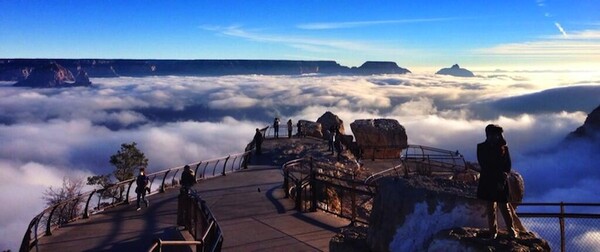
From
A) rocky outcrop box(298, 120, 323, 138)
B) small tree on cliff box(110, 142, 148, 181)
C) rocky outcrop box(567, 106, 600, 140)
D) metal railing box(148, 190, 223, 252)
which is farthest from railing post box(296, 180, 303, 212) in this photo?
rocky outcrop box(567, 106, 600, 140)

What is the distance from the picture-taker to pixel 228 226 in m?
11.8

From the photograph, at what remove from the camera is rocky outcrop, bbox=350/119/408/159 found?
3042 centimetres

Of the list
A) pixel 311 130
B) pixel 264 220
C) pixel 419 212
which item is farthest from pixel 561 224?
pixel 311 130

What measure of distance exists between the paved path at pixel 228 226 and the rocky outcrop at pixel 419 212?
303 centimetres

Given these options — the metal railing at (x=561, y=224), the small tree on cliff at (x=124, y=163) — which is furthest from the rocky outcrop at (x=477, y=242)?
the small tree on cliff at (x=124, y=163)

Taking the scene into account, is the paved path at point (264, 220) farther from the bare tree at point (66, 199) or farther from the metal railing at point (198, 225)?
the bare tree at point (66, 199)

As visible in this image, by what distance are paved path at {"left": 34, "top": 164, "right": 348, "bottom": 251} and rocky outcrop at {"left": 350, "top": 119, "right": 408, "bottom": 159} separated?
46.7ft

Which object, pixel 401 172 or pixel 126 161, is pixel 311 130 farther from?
pixel 126 161

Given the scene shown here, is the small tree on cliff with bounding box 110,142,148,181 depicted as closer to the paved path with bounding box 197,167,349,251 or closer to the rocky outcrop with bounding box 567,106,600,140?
the paved path with bounding box 197,167,349,251

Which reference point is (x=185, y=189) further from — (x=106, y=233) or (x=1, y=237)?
(x=1, y=237)

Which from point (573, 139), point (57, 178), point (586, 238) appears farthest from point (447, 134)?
point (586, 238)

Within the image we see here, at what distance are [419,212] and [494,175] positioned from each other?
3.51 ft

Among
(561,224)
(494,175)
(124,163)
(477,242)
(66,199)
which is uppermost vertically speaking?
(494,175)

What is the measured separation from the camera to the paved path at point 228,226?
1055 cm
